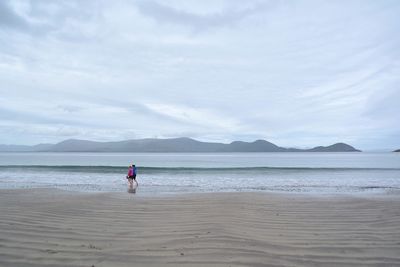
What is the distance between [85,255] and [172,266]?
62.5 inches

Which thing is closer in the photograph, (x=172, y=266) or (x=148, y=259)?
(x=172, y=266)

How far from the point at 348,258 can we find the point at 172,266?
9.62 ft

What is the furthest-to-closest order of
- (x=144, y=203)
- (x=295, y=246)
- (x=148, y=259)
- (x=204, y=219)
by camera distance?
(x=144, y=203)
(x=204, y=219)
(x=295, y=246)
(x=148, y=259)

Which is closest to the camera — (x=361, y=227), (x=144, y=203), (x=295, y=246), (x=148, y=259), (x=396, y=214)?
(x=148, y=259)

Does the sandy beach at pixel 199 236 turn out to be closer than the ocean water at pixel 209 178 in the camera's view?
Yes

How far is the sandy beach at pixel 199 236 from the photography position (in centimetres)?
502

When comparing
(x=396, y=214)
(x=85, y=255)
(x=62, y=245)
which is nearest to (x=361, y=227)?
(x=396, y=214)

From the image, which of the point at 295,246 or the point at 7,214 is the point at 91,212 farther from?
the point at 295,246

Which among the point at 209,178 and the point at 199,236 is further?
the point at 209,178

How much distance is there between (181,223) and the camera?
301 inches

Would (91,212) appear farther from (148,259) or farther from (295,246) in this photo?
(295,246)

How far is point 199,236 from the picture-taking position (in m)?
6.25

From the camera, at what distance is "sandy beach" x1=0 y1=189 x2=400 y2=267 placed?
16.5ft

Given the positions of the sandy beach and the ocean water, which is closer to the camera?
the sandy beach
